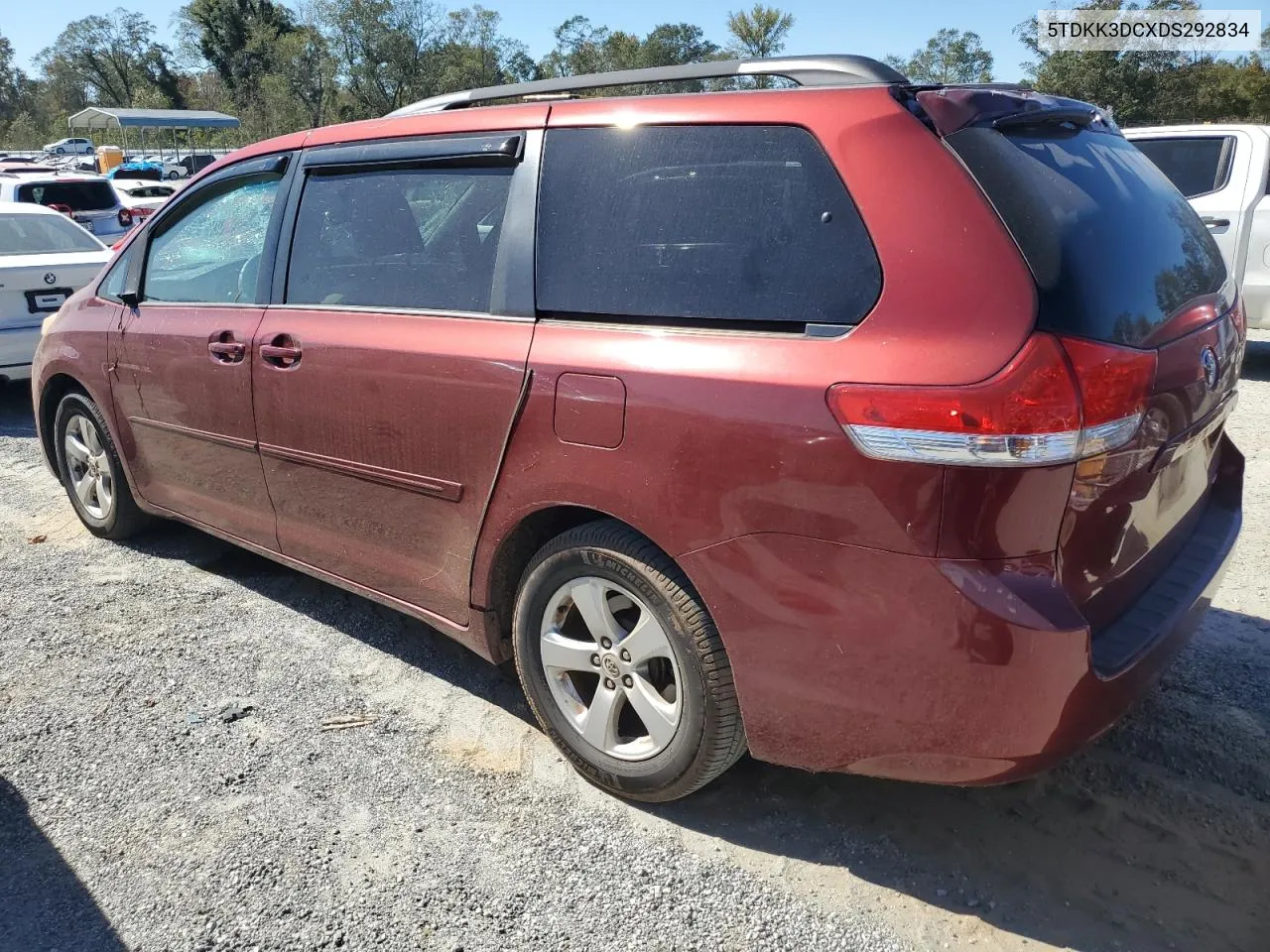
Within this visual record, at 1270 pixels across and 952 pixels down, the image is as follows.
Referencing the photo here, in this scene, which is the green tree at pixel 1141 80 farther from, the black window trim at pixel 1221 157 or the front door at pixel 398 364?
the front door at pixel 398 364

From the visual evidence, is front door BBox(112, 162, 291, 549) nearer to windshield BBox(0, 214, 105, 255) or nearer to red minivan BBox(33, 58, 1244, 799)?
red minivan BBox(33, 58, 1244, 799)

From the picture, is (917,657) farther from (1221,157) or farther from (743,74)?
(1221,157)

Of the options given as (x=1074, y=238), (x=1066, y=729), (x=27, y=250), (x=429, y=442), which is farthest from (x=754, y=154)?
(x=27, y=250)

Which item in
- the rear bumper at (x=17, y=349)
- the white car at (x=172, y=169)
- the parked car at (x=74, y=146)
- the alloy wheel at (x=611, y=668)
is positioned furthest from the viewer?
the parked car at (x=74, y=146)

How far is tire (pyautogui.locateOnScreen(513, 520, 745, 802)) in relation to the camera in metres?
2.39

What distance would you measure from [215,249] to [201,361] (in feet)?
1.72

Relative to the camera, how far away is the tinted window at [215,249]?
359cm

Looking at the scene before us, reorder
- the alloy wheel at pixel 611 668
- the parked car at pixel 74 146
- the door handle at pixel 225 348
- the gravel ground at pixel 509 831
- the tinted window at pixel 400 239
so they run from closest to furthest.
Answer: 1. the gravel ground at pixel 509 831
2. the alloy wheel at pixel 611 668
3. the tinted window at pixel 400 239
4. the door handle at pixel 225 348
5. the parked car at pixel 74 146

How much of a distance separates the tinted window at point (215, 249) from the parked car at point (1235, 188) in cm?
667

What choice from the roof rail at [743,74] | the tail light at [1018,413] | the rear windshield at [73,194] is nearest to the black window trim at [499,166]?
the roof rail at [743,74]

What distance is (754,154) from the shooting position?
2305 millimetres

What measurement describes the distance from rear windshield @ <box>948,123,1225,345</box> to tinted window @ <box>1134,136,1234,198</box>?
6.36 metres

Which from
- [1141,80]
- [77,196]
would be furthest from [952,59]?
[77,196]

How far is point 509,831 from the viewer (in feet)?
8.57
